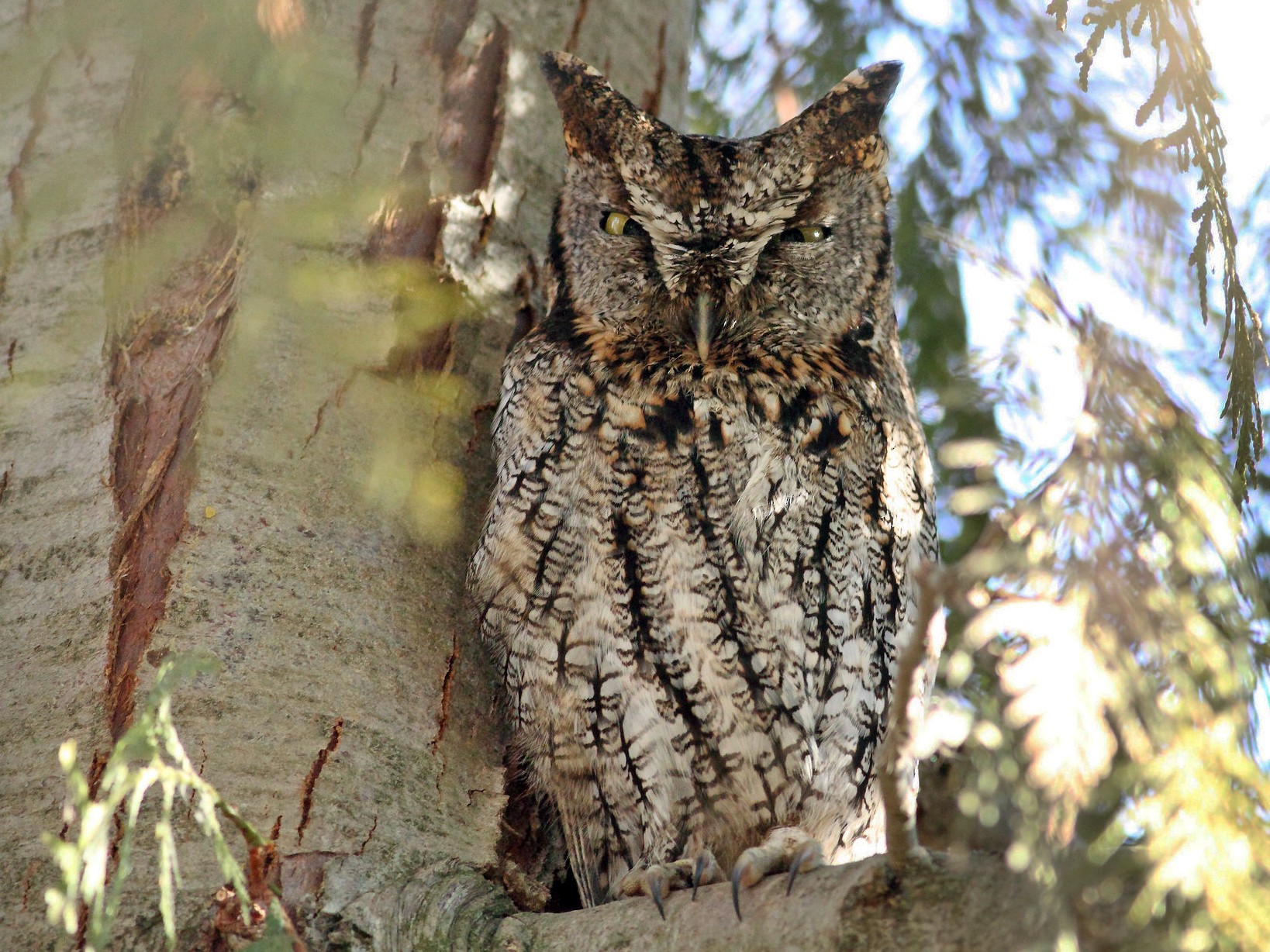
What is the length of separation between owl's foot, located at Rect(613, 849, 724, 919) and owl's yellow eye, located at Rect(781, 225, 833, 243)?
1.14m

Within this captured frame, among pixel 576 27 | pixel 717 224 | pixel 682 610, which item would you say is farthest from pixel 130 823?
pixel 576 27

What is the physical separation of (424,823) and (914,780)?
90cm

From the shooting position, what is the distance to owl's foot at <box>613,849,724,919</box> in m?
1.80

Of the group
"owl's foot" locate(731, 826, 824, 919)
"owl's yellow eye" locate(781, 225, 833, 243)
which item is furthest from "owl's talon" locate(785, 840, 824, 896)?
"owl's yellow eye" locate(781, 225, 833, 243)

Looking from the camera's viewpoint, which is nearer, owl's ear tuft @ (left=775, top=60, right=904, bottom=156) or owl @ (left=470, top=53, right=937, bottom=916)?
owl @ (left=470, top=53, right=937, bottom=916)

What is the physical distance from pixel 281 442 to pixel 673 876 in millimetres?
917

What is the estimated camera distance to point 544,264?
238 centimetres

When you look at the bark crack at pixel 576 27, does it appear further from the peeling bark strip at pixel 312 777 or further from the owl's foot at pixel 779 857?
the owl's foot at pixel 779 857

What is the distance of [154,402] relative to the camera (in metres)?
1.85

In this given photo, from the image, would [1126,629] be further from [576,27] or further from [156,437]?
[576,27]

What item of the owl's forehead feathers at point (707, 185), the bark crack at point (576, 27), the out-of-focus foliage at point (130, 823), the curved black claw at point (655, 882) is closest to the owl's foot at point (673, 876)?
the curved black claw at point (655, 882)

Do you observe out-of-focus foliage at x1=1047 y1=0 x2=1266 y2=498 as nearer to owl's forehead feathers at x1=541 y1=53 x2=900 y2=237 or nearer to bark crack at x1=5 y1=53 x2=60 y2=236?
owl's forehead feathers at x1=541 y1=53 x2=900 y2=237

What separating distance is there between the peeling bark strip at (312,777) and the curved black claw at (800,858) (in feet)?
2.13

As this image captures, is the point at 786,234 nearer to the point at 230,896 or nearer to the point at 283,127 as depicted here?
the point at 283,127
